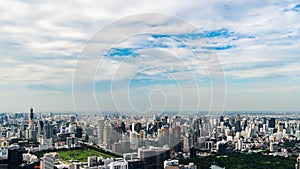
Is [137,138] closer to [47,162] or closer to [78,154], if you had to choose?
[47,162]

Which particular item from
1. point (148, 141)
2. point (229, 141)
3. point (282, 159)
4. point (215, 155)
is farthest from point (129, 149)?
point (229, 141)

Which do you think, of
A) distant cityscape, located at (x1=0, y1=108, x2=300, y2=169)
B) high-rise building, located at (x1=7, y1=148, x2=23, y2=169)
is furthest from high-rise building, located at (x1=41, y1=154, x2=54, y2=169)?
high-rise building, located at (x1=7, y1=148, x2=23, y2=169)

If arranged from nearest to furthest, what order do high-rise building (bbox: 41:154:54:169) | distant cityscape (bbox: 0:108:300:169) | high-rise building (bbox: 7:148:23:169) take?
distant cityscape (bbox: 0:108:300:169) < high-rise building (bbox: 7:148:23:169) < high-rise building (bbox: 41:154:54:169)

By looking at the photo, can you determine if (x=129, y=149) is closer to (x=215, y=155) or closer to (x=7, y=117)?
(x=215, y=155)

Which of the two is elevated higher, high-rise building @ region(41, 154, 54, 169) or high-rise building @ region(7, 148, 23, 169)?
high-rise building @ region(7, 148, 23, 169)

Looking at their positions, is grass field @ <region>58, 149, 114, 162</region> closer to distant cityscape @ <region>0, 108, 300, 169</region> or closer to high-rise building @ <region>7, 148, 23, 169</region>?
distant cityscape @ <region>0, 108, 300, 169</region>

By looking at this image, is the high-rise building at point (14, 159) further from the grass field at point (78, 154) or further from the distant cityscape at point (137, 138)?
the grass field at point (78, 154)

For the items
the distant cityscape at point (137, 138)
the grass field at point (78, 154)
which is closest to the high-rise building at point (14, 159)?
the distant cityscape at point (137, 138)
